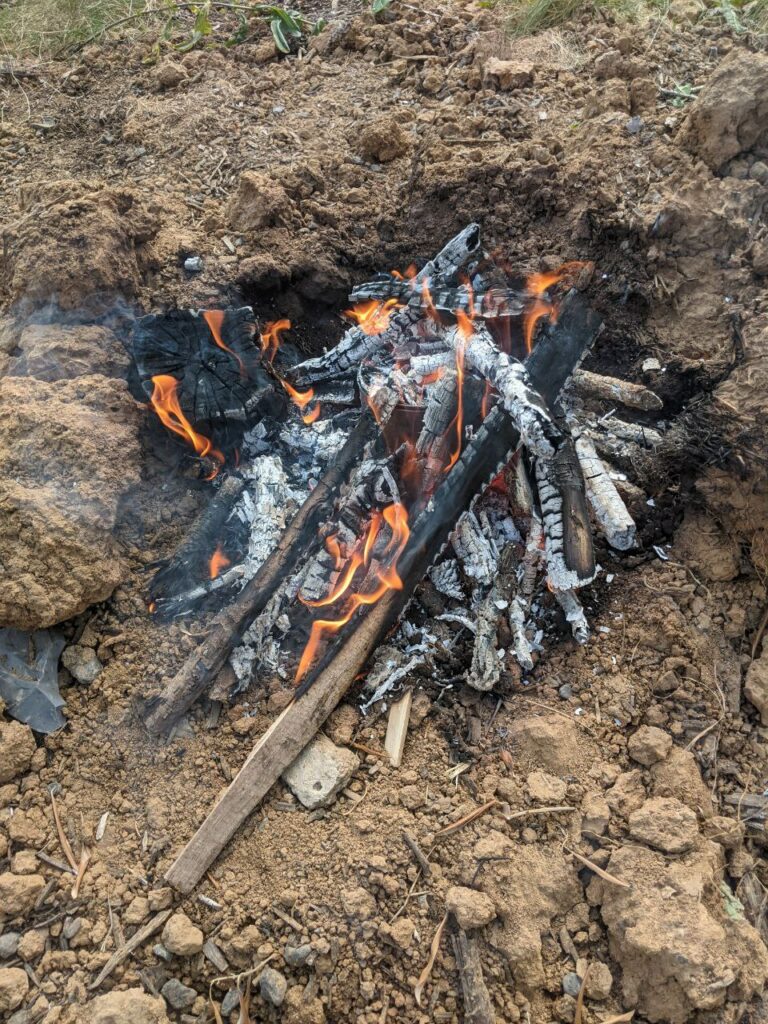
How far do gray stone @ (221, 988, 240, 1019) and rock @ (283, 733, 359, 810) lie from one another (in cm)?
62

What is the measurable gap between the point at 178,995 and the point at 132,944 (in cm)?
23

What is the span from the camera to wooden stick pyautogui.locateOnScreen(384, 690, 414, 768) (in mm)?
2742

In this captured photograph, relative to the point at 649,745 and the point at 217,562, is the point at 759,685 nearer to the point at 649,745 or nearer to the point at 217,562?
the point at 649,745

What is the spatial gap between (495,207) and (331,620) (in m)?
2.58

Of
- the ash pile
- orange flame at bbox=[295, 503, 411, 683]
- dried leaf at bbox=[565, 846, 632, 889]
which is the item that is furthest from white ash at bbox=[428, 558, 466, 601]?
dried leaf at bbox=[565, 846, 632, 889]

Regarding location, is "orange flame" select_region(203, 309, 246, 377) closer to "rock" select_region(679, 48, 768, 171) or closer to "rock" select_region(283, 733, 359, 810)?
"rock" select_region(283, 733, 359, 810)

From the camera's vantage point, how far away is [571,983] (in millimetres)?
2266

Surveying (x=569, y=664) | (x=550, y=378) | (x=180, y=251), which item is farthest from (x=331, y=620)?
(x=180, y=251)

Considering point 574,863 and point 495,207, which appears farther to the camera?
point 495,207

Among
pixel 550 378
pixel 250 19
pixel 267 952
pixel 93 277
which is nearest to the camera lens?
pixel 267 952

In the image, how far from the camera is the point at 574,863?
2.42 metres

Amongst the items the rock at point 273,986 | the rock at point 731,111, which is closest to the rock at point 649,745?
the rock at point 273,986

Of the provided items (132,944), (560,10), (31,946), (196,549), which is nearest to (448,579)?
(196,549)

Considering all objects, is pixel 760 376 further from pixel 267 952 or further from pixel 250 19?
pixel 250 19
